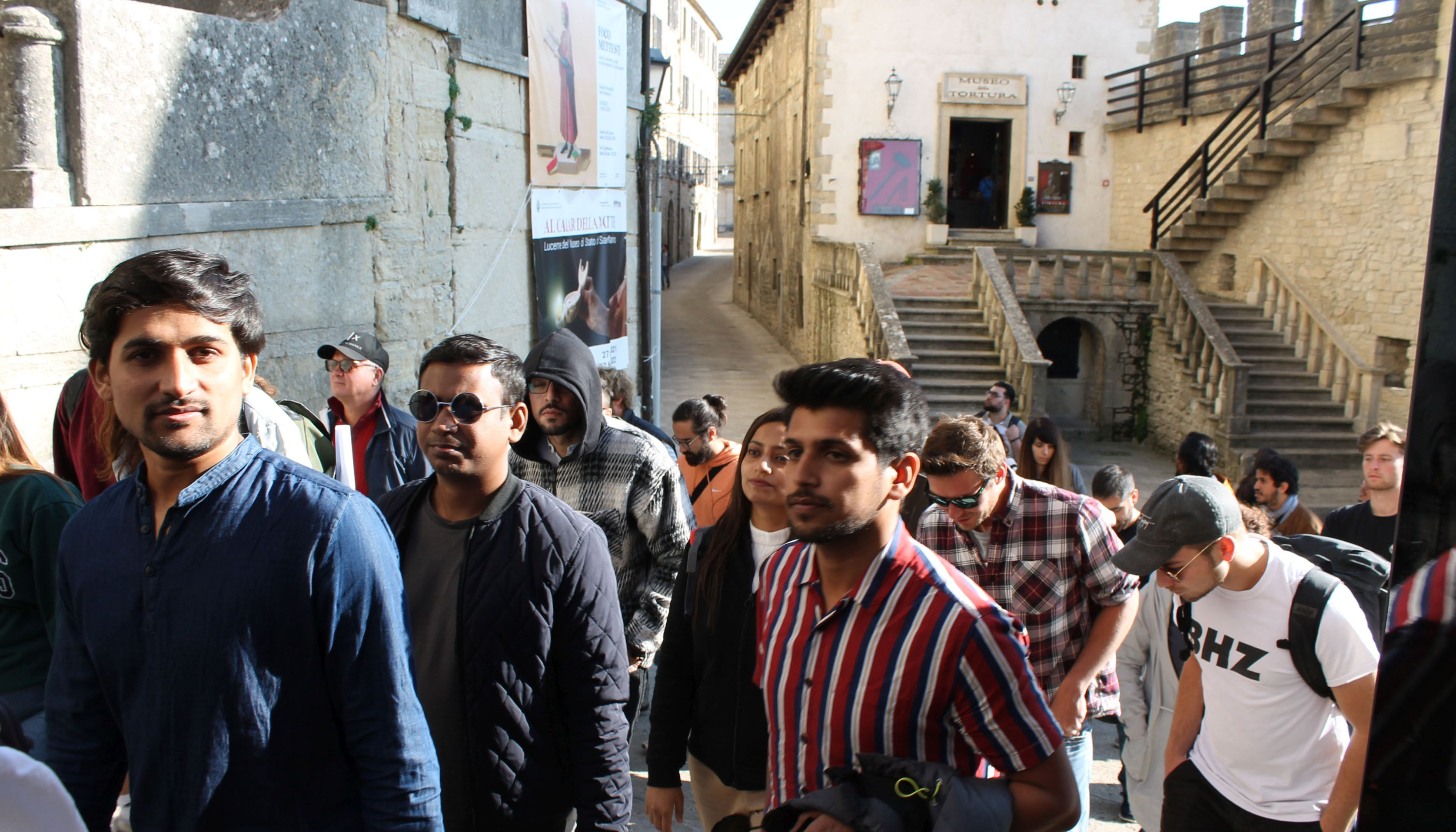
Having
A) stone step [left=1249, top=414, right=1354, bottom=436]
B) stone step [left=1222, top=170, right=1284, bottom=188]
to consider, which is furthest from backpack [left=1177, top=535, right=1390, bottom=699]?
stone step [left=1222, top=170, right=1284, bottom=188]

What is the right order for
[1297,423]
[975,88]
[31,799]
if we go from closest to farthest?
[31,799] → [1297,423] → [975,88]

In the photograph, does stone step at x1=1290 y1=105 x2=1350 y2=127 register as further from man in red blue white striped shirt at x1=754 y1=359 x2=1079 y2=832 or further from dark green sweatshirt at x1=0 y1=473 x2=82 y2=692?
dark green sweatshirt at x1=0 y1=473 x2=82 y2=692

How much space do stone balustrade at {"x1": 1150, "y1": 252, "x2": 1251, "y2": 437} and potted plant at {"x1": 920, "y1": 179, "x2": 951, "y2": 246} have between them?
4.64 meters

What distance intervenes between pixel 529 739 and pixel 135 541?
105 centimetres

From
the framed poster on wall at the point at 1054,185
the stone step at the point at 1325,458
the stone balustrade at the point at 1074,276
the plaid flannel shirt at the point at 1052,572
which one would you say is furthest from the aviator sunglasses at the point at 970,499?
the framed poster on wall at the point at 1054,185

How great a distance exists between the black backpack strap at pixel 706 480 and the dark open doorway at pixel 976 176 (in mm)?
19249

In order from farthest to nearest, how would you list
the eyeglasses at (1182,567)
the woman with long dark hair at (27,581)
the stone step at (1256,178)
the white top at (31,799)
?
the stone step at (1256,178) → the eyeglasses at (1182,567) → the woman with long dark hair at (27,581) → the white top at (31,799)

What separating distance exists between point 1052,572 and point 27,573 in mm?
2985

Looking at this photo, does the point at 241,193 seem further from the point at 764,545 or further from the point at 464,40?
the point at 764,545

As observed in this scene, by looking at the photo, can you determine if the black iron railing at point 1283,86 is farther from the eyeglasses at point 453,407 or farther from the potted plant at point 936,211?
the eyeglasses at point 453,407

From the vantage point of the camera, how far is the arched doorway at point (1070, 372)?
705 inches

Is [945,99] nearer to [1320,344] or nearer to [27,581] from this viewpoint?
[1320,344]

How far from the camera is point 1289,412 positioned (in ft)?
47.7

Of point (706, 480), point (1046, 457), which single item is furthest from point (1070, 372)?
point (706, 480)
